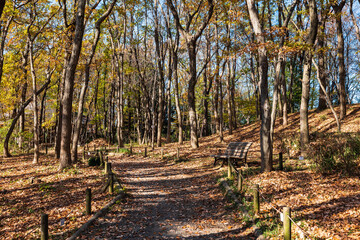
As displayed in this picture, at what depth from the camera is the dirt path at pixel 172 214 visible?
5629 mm

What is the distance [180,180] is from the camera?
10734 mm

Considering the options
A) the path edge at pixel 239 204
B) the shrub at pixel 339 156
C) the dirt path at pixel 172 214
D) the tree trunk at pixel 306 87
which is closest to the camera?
the path edge at pixel 239 204

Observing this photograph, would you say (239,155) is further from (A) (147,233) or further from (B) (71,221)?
(B) (71,221)

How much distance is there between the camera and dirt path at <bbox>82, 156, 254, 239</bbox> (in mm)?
5629

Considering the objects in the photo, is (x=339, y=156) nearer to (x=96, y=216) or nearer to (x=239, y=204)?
(x=239, y=204)

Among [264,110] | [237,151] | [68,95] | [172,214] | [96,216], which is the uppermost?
[68,95]

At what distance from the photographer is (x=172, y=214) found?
274 inches

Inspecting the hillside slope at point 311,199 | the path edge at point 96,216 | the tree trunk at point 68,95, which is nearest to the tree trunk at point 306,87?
the hillside slope at point 311,199

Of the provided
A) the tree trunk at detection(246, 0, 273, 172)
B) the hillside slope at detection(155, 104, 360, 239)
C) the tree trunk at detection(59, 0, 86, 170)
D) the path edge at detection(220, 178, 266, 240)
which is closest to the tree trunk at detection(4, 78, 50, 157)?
the tree trunk at detection(59, 0, 86, 170)

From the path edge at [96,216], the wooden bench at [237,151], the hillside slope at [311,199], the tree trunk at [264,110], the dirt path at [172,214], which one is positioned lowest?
the dirt path at [172,214]

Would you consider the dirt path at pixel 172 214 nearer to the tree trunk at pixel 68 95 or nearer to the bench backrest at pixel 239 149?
the bench backrest at pixel 239 149

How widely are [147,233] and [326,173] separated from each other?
6.13 m

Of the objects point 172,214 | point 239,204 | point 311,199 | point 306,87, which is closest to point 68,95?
point 172,214

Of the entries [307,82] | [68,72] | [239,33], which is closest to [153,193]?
[68,72]
